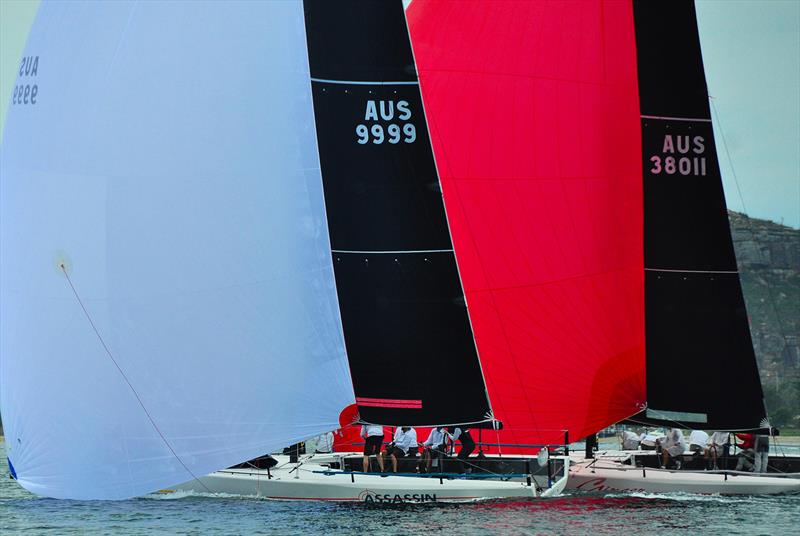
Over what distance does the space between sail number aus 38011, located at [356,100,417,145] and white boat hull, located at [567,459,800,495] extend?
734cm

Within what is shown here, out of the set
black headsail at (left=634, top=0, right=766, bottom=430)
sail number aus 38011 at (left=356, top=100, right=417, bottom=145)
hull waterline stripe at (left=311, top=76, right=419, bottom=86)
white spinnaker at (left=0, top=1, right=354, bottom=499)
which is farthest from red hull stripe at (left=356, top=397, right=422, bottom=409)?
black headsail at (left=634, top=0, right=766, bottom=430)

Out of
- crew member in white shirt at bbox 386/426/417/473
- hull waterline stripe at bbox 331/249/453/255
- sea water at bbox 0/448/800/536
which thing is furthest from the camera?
crew member in white shirt at bbox 386/426/417/473

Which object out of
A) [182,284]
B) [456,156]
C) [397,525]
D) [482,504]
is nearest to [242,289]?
[182,284]

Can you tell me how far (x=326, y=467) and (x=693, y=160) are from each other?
350 inches

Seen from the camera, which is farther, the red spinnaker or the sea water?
the red spinnaker

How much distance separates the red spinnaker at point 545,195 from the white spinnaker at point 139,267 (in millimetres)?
7021

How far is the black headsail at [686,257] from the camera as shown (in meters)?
26.8

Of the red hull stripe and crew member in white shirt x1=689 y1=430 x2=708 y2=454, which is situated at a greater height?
the red hull stripe

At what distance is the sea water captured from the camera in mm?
21625

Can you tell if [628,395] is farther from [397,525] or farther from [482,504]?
[397,525]

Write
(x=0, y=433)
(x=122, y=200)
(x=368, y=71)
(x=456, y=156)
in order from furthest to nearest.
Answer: (x=0, y=433), (x=456, y=156), (x=368, y=71), (x=122, y=200)

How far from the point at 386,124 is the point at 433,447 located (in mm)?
5745

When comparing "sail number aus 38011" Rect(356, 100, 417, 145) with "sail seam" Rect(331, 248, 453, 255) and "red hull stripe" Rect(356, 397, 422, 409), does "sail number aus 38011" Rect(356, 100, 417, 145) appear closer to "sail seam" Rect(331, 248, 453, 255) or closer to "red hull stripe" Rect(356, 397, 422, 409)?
"sail seam" Rect(331, 248, 453, 255)

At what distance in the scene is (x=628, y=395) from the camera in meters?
27.6
